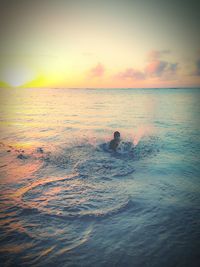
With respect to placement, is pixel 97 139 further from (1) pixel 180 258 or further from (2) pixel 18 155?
(1) pixel 180 258

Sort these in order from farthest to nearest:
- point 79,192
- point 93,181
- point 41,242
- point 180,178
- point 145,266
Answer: point 180,178
point 93,181
point 79,192
point 41,242
point 145,266

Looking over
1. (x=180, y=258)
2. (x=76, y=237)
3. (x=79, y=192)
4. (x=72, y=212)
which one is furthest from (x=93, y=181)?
(x=180, y=258)

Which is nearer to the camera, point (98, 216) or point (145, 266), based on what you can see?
point (145, 266)

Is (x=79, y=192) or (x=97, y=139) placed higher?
(x=97, y=139)

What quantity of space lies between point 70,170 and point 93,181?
4.80 feet

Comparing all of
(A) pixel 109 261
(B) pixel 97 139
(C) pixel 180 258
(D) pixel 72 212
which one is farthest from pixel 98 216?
(B) pixel 97 139

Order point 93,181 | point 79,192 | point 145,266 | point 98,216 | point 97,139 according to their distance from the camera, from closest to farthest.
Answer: point 145,266, point 98,216, point 79,192, point 93,181, point 97,139

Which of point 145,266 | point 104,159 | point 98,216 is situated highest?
point 104,159

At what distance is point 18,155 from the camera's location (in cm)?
975

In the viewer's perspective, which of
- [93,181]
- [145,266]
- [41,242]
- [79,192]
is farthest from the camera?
[93,181]

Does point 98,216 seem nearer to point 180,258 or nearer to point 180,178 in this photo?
point 180,258

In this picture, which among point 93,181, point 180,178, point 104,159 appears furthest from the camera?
point 104,159

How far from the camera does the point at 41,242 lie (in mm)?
4273

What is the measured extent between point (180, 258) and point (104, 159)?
5831 mm
